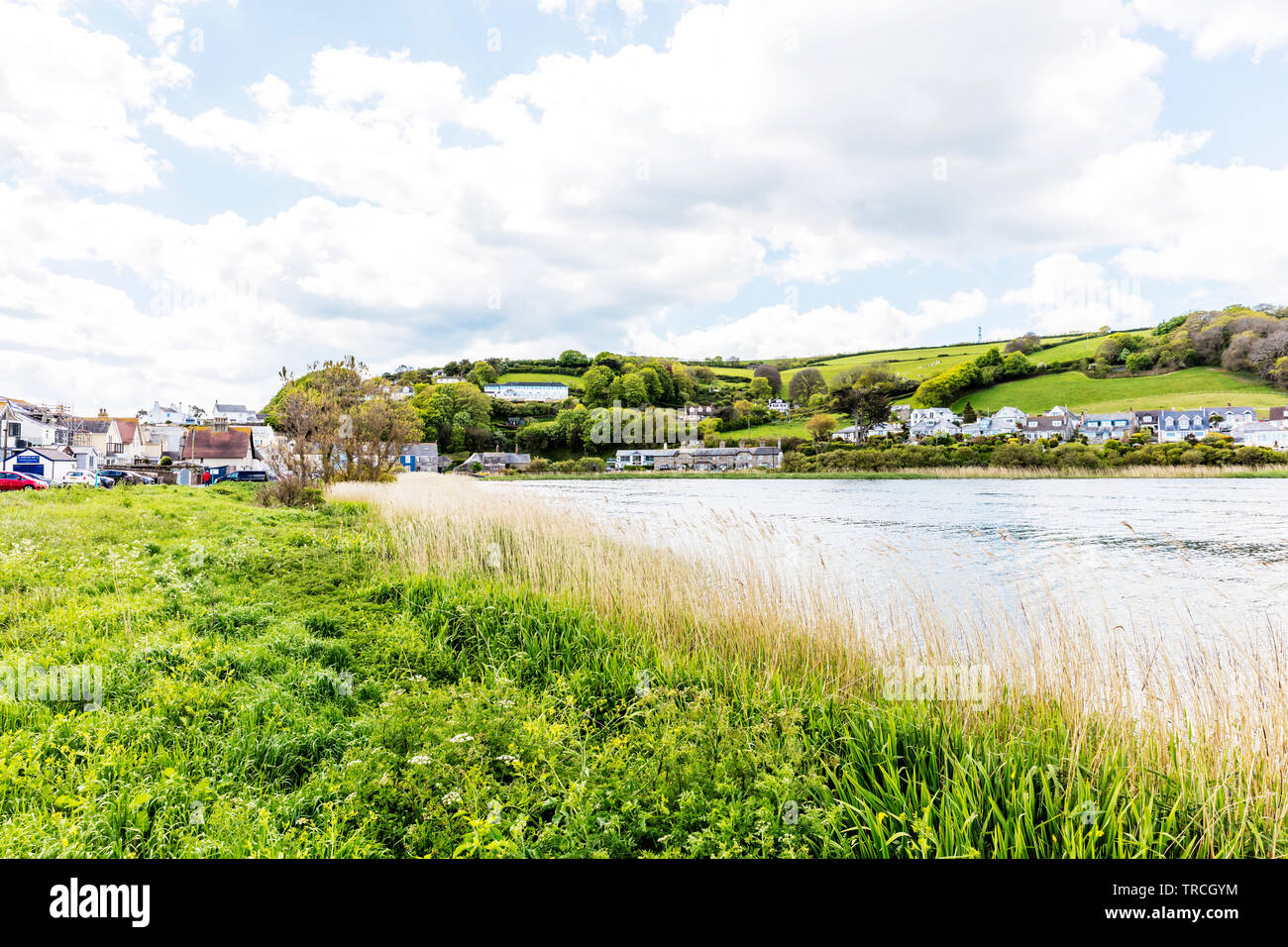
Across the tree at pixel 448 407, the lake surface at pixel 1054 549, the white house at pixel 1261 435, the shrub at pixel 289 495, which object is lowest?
the lake surface at pixel 1054 549

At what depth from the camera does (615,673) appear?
16.2ft

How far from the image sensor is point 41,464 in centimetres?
3073

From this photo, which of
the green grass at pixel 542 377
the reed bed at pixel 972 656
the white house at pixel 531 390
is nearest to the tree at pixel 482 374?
the white house at pixel 531 390

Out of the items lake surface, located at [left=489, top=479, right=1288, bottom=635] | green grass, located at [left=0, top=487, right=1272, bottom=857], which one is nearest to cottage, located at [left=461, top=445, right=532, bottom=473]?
lake surface, located at [left=489, top=479, right=1288, bottom=635]

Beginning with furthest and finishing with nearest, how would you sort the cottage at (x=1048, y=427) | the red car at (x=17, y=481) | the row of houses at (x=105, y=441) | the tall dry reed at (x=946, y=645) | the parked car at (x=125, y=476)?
the cottage at (x=1048, y=427) < the parked car at (x=125, y=476) < the row of houses at (x=105, y=441) < the red car at (x=17, y=481) < the tall dry reed at (x=946, y=645)

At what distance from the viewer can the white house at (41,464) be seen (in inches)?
1161

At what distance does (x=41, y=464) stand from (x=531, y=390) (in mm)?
111969

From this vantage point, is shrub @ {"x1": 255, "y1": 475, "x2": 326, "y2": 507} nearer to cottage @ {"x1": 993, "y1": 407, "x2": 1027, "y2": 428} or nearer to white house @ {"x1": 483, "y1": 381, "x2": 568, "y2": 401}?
cottage @ {"x1": 993, "y1": 407, "x2": 1027, "y2": 428}

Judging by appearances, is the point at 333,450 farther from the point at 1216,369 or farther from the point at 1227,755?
the point at 1216,369

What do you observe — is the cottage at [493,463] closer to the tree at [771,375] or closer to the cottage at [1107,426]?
the tree at [771,375]

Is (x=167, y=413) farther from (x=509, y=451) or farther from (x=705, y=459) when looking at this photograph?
(x=705, y=459)

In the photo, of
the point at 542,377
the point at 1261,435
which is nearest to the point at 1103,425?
the point at 1261,435

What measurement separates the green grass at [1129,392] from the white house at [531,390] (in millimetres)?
86056
